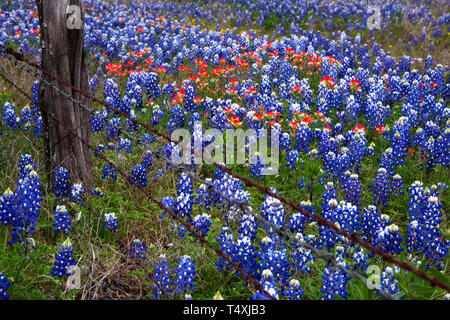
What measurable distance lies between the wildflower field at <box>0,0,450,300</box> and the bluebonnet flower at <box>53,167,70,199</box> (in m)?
0.02

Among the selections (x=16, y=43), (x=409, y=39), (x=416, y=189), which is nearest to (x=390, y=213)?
(x=416, y=189)

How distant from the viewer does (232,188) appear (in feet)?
13.9

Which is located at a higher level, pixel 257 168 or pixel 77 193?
pixel 257 168

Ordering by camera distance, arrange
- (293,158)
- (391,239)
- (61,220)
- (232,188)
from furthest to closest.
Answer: (293,158) < (232,188) < (61,220) < (391,239)

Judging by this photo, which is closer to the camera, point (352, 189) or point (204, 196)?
point (204, 196)

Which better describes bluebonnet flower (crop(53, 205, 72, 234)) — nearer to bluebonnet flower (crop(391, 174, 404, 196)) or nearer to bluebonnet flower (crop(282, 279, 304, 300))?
bluebonnet flower (crop(282, 279, 304, 300))

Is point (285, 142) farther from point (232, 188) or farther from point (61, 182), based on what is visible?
point (61, 182)

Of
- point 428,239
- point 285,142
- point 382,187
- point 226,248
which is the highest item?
point 285,142

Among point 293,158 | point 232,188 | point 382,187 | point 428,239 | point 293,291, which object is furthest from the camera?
point 293,158

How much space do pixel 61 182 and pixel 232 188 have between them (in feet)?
5.33

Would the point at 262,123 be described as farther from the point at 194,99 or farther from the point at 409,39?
the point at 409,39

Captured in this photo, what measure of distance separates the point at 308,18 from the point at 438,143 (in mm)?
11006

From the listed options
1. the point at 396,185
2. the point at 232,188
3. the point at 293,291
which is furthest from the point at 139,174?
the point at 396,185

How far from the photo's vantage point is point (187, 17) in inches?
607
